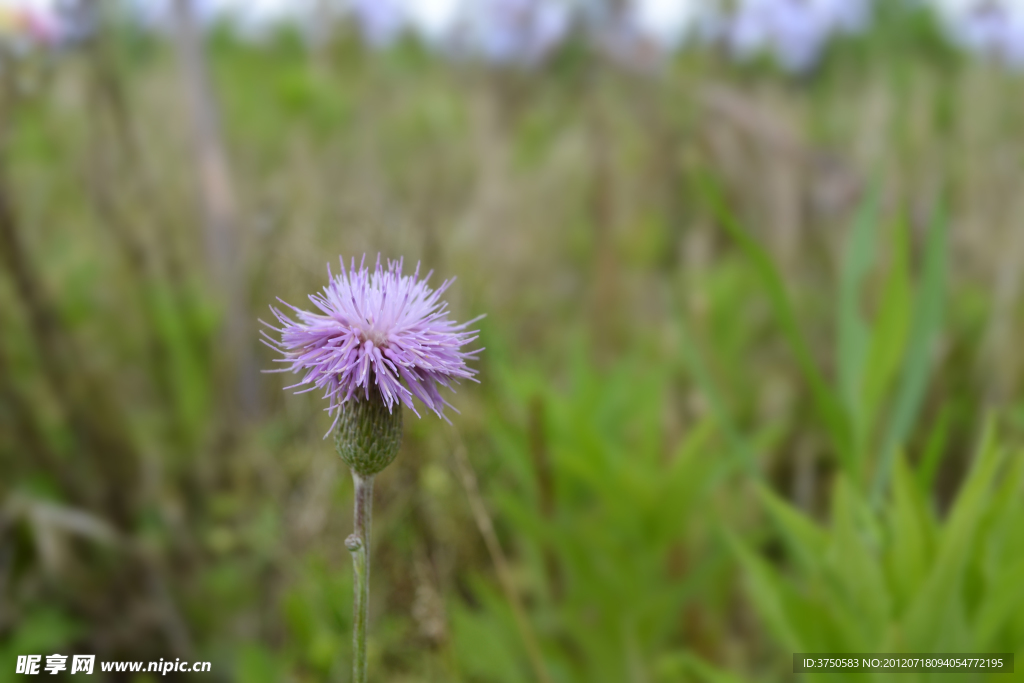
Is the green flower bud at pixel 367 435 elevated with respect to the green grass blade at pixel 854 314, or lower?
lower

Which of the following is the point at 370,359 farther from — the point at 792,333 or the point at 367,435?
the point at 792,333

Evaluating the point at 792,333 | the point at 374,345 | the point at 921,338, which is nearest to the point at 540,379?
the point at 792,333

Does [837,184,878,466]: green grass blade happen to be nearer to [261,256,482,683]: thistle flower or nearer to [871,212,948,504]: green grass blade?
[871,212,948,504]: green grass blade

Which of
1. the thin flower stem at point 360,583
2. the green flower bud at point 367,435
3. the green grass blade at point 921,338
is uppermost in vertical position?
the green grass blade at point 921,338

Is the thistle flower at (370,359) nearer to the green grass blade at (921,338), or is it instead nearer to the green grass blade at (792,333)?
the green grass blade at (792,333)

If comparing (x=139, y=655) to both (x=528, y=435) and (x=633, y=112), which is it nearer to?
(x=528, y=435)

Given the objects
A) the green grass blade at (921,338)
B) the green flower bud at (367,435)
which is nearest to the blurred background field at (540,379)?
the green grass blade at (921,338)

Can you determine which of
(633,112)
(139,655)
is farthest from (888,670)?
(633,112)
